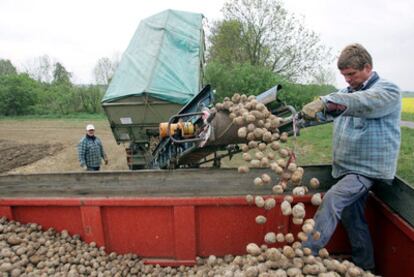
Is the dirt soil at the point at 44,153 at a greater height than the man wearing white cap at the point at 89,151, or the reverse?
the man wearing white cap at the point at 89,151

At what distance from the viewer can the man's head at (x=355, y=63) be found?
2.49 metres

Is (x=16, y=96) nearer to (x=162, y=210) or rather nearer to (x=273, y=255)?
(x=162, y=210)

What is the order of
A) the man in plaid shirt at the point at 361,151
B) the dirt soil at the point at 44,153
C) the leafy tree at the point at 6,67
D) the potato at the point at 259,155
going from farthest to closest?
the leafy tree at the point at 6,67, the dirt soil at the point at 44,153, the potato at the point at 259,155, the man in plaid shirt at the point at 361,151

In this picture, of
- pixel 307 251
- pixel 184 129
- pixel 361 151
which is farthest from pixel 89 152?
pixel 361 151

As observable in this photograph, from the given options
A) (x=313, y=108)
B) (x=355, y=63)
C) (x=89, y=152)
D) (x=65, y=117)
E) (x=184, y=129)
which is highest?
(x=355, y=63)

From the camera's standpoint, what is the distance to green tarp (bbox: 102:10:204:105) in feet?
20.5

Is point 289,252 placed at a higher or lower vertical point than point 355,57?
lower

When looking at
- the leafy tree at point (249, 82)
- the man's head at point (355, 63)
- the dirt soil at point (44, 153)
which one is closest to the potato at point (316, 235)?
the man's head at point (355, 63)

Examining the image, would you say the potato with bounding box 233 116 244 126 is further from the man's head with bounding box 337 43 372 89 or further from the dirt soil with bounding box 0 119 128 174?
the dirt soil with bounding box 0 119 128 174

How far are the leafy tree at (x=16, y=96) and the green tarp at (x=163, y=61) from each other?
27368 mm

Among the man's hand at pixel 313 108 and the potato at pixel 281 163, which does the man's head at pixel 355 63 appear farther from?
the potato at pixel 281 163

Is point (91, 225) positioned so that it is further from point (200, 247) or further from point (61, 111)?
point (61, 111)

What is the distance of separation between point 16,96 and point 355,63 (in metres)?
33.7

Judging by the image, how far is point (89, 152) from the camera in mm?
6664
